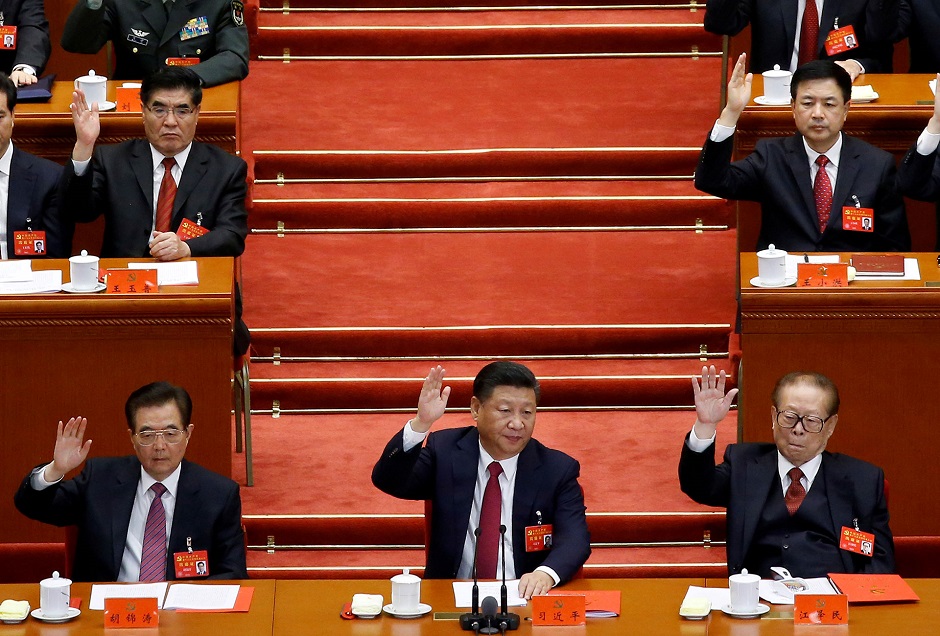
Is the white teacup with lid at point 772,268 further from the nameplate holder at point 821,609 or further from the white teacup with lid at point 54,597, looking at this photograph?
the white teacup with lid at point 54,597

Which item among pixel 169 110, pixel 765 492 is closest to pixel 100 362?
pixel 169 110

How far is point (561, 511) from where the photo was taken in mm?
3445

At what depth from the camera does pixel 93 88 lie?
454 cm

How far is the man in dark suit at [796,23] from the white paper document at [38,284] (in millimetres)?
2317

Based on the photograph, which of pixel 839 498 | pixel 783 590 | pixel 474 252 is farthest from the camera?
pixel 474 252

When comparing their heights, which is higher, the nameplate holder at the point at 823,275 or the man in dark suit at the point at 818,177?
the man in dark suit at the point at 818,177

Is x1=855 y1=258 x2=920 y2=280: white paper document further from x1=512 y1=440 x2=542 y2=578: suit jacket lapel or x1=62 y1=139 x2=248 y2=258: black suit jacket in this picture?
x1=62 y1=139 x2=248 y2=258: black suit jacket

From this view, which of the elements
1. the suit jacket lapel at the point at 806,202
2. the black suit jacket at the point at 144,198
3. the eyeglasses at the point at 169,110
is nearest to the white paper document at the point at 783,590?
the suit jacket lapel at the point at 806,202

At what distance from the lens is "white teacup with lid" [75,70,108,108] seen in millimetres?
4535

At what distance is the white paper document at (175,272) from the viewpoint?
12.6 ft

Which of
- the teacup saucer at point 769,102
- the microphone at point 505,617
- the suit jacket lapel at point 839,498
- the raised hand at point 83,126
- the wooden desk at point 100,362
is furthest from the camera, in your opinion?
the teacup saucer at point 769,102

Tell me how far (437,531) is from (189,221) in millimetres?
1252

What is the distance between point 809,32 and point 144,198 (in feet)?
7.07

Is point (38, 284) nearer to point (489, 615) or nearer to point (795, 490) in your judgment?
point (489, 615)
